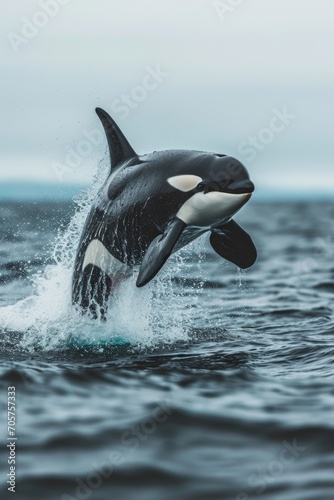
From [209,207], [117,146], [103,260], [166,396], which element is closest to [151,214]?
[209,207]

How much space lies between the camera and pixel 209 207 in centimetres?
937

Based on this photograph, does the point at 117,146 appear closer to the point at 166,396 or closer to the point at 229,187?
the point at 229,187

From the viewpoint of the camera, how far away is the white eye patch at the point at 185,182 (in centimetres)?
933

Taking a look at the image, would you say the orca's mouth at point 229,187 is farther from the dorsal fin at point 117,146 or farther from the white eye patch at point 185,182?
the dorsal fin at point 117,146

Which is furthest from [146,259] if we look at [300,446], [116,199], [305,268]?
[305,268]

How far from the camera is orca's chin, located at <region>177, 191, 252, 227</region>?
361 inches

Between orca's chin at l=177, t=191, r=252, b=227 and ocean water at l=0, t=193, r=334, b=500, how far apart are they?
1.48m

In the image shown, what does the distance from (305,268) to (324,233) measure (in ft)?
50.5

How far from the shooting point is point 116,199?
10141mm

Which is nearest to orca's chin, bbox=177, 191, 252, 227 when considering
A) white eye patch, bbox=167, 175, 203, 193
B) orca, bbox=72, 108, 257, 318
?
orca, bbox=72, 108, 257, 318

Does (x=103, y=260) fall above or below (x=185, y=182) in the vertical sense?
below

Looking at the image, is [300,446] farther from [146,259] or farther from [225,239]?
[225,239]

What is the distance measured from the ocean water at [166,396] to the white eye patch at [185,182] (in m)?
1.79

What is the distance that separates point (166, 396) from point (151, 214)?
91.6 inches
